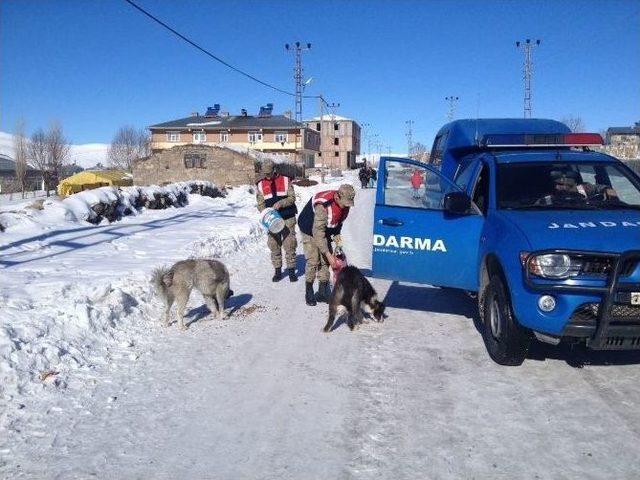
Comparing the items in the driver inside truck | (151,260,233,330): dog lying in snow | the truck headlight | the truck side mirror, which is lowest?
(151,260,233,330): dog lying in snow

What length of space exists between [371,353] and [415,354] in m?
0.45

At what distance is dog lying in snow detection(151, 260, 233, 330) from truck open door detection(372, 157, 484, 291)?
77.2 inches

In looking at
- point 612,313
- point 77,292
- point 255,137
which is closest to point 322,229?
point 77,292

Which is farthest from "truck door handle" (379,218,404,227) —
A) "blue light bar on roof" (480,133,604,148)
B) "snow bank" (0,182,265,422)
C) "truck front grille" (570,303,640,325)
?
"snow bank" (0,182,265,422)

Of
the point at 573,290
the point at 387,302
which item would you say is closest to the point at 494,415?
the point at 573,290

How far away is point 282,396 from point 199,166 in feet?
122

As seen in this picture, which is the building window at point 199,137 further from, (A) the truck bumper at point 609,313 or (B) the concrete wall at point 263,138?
(A) the truck bumper at point 609,313

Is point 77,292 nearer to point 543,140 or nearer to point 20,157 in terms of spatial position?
point 543,140

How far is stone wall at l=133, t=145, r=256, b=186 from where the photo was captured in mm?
39031

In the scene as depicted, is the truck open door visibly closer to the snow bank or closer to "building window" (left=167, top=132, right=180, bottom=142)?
the snow bank

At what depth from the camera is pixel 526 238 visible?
4484 millimetres

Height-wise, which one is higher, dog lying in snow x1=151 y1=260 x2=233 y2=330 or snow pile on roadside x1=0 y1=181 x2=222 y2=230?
snow pile on roadside x1=0 y1=181 x2=222 y2=230

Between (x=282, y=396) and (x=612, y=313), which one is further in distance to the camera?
(x=282, y=396)

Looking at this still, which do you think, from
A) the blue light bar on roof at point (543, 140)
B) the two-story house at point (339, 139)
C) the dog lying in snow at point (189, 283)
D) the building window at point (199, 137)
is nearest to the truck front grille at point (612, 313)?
the blue light bar on roof at point (543, 140)
